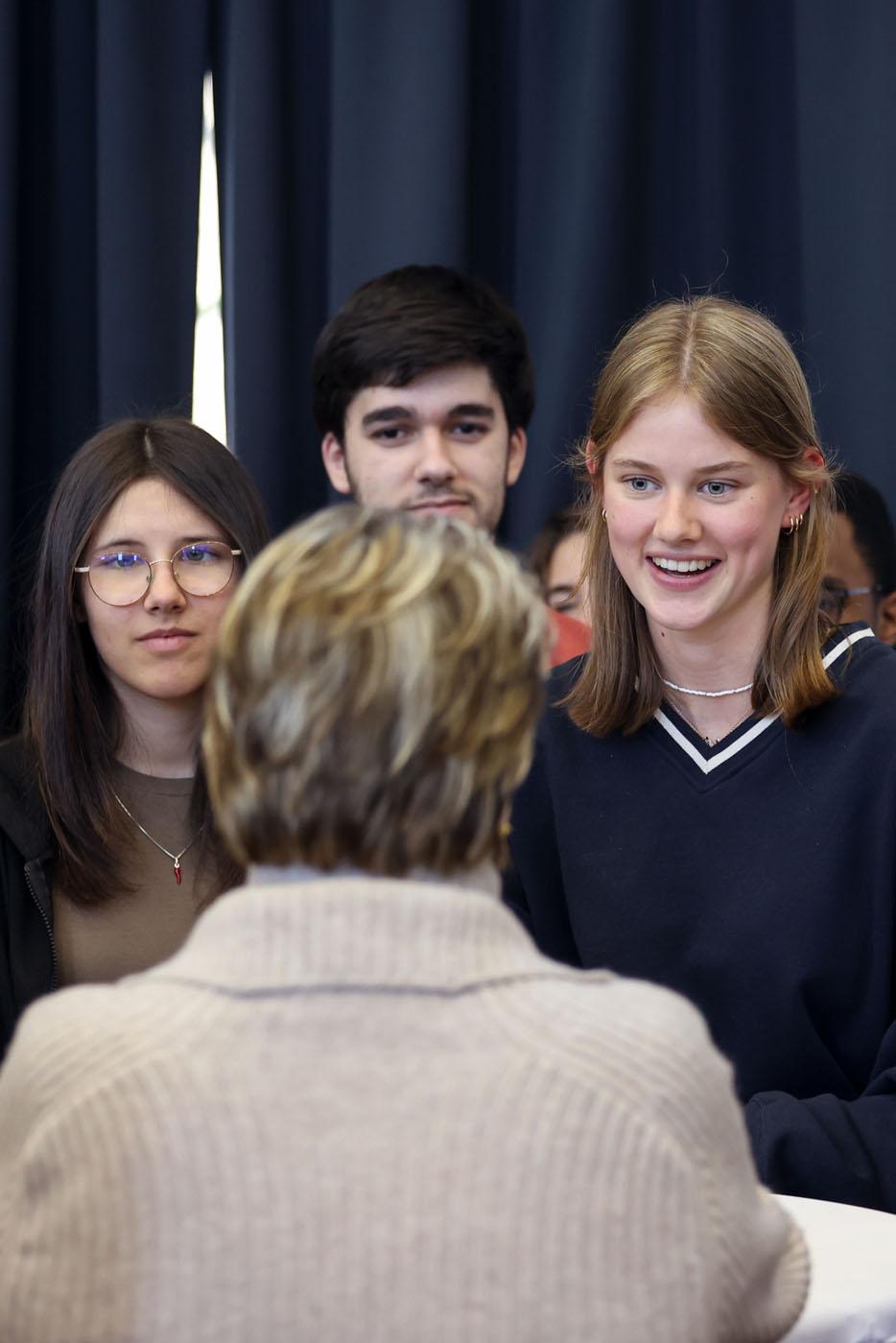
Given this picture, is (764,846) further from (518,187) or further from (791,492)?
(518,187)

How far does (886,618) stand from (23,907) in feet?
6.25

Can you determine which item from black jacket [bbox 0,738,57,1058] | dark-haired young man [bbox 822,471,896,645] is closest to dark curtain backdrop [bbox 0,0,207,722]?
black jacket [bbox 0,738,57,1058]

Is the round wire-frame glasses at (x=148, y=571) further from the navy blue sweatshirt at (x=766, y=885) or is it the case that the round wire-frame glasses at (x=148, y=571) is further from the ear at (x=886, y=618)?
the ear at (x=886, y=618)

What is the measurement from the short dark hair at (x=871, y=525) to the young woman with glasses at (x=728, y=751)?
4.11 feet

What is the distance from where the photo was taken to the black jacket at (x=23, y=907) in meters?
2.10

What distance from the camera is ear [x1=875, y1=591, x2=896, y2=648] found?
3299 mm

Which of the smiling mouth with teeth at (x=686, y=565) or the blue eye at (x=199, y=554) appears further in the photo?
the blue eye at (x=199, y=554)

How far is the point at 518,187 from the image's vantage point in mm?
3398

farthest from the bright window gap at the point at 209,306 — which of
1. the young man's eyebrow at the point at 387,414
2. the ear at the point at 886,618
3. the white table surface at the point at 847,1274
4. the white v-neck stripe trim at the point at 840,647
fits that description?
the white table surface at the point at 847,1274

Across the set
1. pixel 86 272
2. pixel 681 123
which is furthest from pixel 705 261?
pixel 86 272

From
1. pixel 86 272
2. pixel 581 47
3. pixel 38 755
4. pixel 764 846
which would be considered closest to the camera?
pixel 764 846

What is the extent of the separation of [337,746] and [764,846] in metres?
1.08

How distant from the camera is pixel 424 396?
2.71 meters

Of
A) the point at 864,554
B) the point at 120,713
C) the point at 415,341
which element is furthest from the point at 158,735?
the point at 864,554
